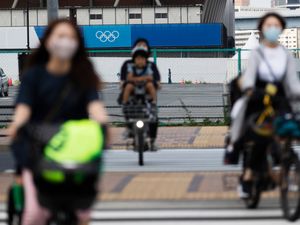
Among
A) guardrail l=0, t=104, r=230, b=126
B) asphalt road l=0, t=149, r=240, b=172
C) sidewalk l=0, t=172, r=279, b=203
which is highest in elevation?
sidewalk l=0, t=172, r=279, b=203

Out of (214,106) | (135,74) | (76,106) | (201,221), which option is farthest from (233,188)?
(214,106)

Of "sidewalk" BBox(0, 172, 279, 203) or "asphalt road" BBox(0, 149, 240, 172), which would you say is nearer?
"sidewalk" BBox(0, 172, 279, 203)

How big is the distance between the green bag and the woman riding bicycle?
1.28 feet

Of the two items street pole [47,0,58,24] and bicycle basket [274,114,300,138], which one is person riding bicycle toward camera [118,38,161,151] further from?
bicycle basket [274,114,300,138]

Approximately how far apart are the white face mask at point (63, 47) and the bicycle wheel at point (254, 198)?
3883mm

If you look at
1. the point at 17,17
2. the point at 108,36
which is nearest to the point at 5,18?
the point at 17,17

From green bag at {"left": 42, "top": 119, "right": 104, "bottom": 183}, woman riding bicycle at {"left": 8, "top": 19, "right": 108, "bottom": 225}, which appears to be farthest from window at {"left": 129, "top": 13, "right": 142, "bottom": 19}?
green bag at {"left": 42, "top": 119, "right": 104, "bottom": 183}

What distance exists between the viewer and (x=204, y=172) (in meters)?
13.6

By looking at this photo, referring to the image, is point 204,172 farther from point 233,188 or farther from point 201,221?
point 201,221

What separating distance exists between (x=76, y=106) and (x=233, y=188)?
532cm

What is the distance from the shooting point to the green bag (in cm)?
514

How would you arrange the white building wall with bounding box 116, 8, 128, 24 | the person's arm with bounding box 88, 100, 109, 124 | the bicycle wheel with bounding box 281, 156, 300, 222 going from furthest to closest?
the white building wall with bounding box 116, 8, 128, 24 < the bicycle wheel with bounding box 281, 156, 300, 222 < the person's arm with bounding box 88, 100, 109, 124

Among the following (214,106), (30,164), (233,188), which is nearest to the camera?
(30,164)

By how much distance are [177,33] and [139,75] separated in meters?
71.9
